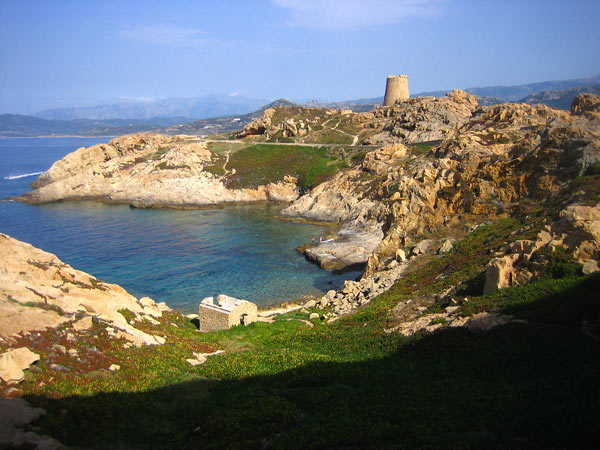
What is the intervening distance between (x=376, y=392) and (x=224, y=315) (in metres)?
13.5

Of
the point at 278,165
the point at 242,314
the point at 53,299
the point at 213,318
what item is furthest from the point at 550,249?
the point at 278,165

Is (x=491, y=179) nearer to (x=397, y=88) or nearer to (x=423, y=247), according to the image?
(x=423, y=247)

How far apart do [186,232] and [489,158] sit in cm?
4020

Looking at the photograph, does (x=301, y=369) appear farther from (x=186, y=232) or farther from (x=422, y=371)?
(x=186, y=232)

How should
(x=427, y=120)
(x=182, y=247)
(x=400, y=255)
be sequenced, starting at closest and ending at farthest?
(x=400, y=255) → (x=182, y=247) → (x=427, y=120)

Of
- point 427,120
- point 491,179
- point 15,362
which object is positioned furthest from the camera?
point 427,120

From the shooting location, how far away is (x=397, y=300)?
22109mm

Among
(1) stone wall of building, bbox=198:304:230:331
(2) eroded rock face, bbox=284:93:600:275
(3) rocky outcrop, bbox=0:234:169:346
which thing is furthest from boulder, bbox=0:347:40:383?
(2) eroded rock face, bbox=284:93:600:275

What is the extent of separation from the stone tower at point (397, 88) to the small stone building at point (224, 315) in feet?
334

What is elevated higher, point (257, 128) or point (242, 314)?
point (257, 128)

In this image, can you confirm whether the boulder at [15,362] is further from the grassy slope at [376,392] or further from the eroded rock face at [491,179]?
the eroded rock face at [491,179]

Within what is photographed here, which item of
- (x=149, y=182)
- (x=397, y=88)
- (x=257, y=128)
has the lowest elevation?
(x=149, y=182)

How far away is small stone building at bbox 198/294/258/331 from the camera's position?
23.5 meters

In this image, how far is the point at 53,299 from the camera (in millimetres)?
17094
